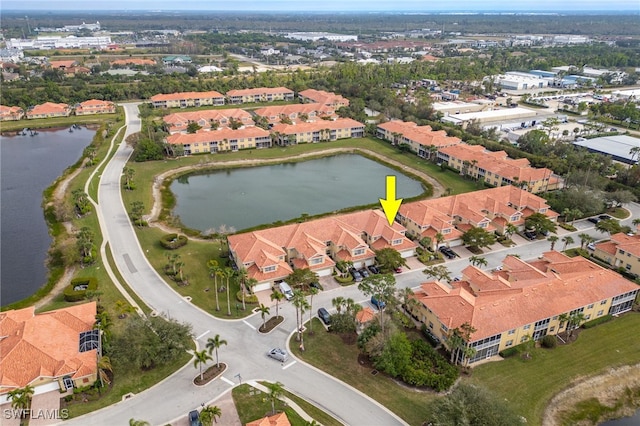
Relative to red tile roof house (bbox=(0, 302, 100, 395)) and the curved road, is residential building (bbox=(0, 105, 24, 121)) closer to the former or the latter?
the curved road

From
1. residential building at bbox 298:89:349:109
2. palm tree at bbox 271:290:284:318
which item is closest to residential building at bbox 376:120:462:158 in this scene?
residential building at bbox 298:89:349:109

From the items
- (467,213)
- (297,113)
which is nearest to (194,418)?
(467,213)

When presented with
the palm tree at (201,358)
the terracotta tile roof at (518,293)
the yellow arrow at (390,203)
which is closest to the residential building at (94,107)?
the yellow arrow at (390,203)

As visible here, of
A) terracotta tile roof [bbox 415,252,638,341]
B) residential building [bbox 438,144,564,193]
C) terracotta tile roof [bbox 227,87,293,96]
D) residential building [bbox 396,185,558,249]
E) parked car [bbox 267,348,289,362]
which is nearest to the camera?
parked car [bbox 267,348,289,362]

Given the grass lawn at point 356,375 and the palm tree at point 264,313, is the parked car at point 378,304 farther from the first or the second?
the palm tree at point 264,313

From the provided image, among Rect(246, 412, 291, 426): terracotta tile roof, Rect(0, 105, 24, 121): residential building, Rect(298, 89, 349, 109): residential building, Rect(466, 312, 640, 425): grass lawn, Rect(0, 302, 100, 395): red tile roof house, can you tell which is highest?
Rect(298, 89, 349, 109): residential building

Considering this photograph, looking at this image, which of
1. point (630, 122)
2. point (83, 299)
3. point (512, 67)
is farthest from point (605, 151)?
point (512, 67)
